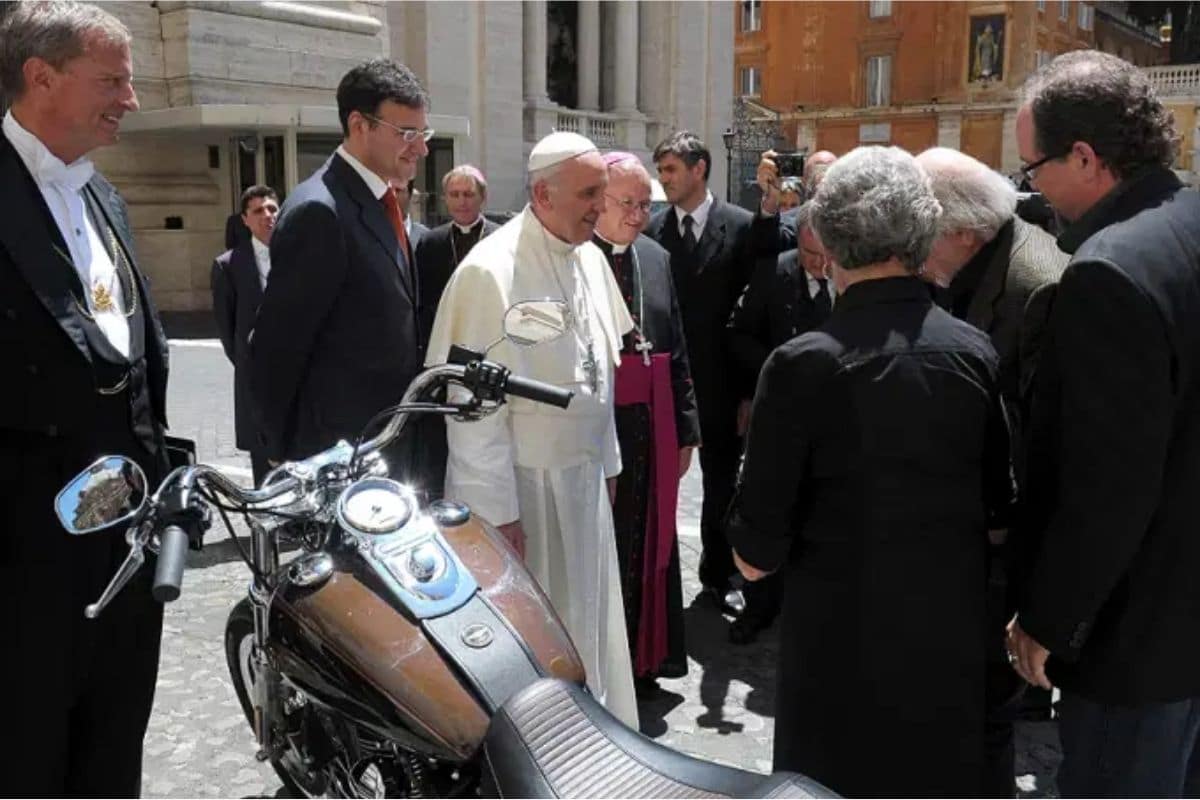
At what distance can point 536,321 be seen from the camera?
319cm

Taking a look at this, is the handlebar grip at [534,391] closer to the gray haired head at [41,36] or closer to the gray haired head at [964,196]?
the gray haired head at [41,36]

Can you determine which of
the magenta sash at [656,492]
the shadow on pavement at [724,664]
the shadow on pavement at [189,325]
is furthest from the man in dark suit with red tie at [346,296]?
the shadow on pavement at [189,325]

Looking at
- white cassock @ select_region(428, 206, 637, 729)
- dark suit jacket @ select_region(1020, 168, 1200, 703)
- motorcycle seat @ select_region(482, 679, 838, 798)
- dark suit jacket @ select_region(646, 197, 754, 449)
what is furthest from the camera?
dark suit jacket @ select_region(646, 197, 754, 449)

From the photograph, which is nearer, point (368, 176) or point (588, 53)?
point (368, 176)

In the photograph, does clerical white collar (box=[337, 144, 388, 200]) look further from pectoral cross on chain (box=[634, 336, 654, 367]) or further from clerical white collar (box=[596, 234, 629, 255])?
pectoral cross on chain (box=[634, 336, 654, 367])

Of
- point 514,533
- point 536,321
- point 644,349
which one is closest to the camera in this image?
point 536,321

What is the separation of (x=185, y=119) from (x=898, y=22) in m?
33.6

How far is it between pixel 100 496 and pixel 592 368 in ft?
5.62

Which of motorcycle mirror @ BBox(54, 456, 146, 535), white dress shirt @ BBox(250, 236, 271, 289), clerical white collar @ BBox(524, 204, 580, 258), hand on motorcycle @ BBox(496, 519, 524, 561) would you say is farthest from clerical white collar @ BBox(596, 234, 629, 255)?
white dress shirt @ BBox(250, 236, 271, 289)

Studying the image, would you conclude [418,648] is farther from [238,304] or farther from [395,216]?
[238,304]

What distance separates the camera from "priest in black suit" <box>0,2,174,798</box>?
2.35 metres

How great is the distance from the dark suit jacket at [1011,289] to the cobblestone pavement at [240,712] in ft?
3.96

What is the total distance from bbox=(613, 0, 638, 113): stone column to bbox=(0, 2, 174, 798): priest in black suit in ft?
98.6

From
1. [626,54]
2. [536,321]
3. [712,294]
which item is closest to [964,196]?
[536,321]
